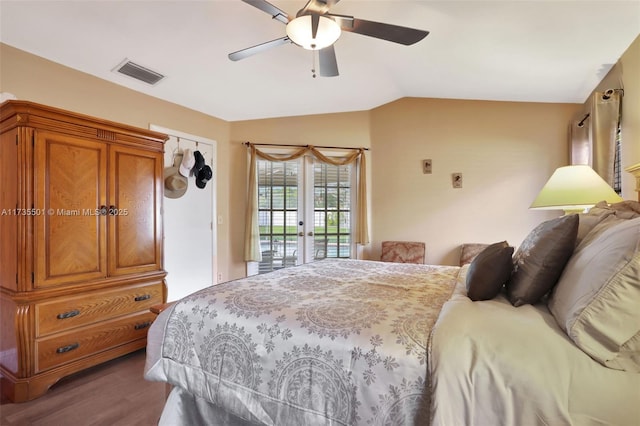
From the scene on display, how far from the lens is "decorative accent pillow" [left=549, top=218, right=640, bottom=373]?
82 centimetres

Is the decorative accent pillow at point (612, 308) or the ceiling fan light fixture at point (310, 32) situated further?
the ceiling fan light fixture at point (310, 32)

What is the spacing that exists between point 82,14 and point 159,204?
1.45m

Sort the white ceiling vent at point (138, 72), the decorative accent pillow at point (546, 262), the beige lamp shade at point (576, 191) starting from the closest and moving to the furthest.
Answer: the decorative accent pillow at point (546, 262) < the beige lamp shade at point (576, 191) < the white ceiling vent at point (138, 72)

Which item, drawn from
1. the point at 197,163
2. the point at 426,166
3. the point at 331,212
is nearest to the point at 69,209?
the point at 197,163

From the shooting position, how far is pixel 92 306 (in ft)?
7.20

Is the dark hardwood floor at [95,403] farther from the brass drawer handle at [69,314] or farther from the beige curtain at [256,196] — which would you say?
the beige curtain at [256,196]

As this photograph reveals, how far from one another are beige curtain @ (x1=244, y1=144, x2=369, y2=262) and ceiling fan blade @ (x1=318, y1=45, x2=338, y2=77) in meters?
1.74

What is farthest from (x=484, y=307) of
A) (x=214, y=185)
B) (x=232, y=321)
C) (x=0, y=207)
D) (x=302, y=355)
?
(x=214, y=185)

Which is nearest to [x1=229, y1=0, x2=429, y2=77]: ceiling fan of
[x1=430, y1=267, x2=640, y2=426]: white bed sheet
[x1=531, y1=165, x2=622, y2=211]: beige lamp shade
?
[x1=531, y1=165, x2=622, y2=211]: beige lamp shade

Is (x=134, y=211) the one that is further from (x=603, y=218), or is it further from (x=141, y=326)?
(x=603, y=218)

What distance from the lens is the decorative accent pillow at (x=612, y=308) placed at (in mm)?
819

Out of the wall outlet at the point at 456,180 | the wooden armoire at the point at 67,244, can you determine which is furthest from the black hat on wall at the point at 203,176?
the wall outlet at the point at 456,180

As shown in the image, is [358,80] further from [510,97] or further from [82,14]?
[82,14]

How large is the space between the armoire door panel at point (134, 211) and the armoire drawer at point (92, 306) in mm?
166
